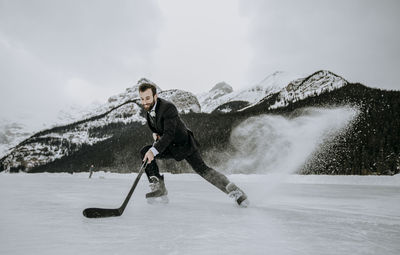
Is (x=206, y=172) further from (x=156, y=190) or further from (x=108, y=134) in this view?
(x=108, y=134)

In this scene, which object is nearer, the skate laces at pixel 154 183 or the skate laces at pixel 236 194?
the skate laces at pixel 236 194

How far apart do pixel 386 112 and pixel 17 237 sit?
134 ft

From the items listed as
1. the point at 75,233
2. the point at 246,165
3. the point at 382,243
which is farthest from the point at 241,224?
the point at 246,165

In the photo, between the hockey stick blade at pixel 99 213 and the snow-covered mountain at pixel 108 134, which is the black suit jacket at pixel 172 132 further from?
the snow-covered mountain at pixel 108 134

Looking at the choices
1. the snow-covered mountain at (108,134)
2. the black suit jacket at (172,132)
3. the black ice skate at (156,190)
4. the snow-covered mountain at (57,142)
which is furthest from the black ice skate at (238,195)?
the snow-covered mountain at (57,142)

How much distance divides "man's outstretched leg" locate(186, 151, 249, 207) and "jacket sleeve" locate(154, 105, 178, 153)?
1.74 feet

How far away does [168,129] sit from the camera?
3275 mm

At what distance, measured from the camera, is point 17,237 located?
180cm

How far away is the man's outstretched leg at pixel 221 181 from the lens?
345 cm

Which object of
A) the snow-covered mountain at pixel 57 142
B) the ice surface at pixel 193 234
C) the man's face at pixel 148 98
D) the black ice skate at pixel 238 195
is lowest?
the ice surface at pixel 193 234

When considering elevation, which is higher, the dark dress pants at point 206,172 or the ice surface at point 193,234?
the dark dress pants at point 206,172

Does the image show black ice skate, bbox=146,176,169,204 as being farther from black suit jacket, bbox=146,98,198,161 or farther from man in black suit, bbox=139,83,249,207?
black suit jacket, bbox=146,98,198,161

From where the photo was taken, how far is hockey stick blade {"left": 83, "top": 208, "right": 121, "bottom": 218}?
2432mm

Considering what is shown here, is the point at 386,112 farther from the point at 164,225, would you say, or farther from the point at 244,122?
the point at 164,225
